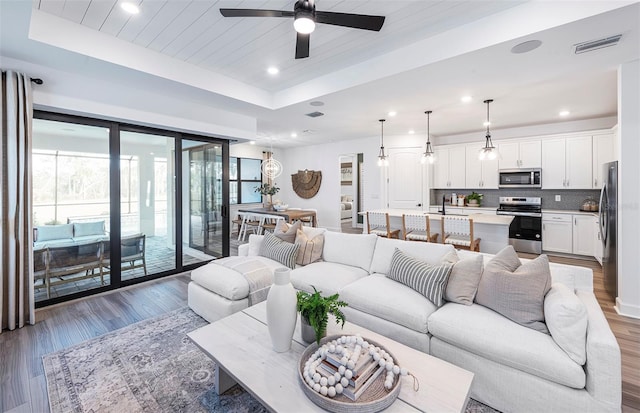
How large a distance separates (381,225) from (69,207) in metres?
4.50

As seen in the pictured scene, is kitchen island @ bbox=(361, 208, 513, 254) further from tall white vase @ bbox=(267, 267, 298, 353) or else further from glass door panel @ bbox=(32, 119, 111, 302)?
glass door panel @ bbox=(32, 119, 111, 302)

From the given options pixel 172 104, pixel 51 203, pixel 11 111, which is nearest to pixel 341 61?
pixel 172 104

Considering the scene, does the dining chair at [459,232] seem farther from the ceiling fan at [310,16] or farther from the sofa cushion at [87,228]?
the sofa cushion at [87,228]

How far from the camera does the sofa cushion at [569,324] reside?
5.04 feet

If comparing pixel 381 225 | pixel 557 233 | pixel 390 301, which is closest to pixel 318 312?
pixel 390 301

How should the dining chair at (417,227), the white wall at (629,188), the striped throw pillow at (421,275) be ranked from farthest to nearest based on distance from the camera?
1. the dining chair at (417,227)
2. the white wall at (629,188)
3. the striped throw pillow at (421,275)

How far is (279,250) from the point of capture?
3365 mm

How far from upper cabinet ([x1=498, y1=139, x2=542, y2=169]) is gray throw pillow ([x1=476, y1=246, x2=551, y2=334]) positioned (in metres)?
4.71

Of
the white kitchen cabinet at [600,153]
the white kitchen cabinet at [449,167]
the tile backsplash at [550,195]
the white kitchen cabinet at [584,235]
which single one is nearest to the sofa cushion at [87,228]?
the white kitchen cabinet at [449,167]

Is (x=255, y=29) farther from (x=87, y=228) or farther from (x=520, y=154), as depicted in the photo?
(x=520, y=154)

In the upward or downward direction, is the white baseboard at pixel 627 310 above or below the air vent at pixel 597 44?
below

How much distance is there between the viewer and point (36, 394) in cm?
190

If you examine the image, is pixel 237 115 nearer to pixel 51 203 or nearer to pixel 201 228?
pixel 201 228

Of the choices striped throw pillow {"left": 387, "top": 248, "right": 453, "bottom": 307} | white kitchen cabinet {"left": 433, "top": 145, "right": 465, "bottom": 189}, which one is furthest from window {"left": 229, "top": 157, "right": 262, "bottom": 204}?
striped throw pillow {"left": 387, "top": 248, "right": 453, "bottom": 307}
